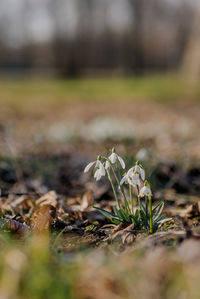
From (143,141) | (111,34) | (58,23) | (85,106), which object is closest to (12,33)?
(111,34)

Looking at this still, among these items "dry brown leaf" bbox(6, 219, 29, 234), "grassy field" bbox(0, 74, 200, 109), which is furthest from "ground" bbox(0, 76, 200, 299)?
"grassy field" bbox(0, 74, 200, 109)

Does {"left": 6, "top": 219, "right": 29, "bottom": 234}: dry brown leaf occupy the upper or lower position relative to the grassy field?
upper

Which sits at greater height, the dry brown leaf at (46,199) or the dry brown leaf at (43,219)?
the dry brown leaf at (43,219)

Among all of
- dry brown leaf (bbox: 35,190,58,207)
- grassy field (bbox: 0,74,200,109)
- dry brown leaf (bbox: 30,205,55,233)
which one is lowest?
grassy field (bbox: 0,74,200,109)

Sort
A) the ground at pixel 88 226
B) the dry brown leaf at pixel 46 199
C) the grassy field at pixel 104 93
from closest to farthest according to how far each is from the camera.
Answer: the ground at pixel 88 226, the dry brown leaf at pixel 46 199, the grassy field at pixel 104 93

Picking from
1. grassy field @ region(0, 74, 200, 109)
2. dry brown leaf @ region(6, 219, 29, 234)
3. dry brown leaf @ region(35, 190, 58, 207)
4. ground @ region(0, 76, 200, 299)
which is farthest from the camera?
grassy field @ region(0, 74, 200, 109)

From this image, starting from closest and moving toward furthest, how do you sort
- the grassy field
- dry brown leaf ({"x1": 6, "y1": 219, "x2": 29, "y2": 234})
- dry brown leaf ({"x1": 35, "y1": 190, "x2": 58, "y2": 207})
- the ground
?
the ground
dry brown leaf ({"x1": 6, "y1": 219, "x2": 29, "y2": 234})
dry brown leaf ({"x1": 35, "y1": 190, "x2": 58, "y2": 207})
the grassy field

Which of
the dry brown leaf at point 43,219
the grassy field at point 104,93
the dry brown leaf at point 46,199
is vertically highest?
the dry brown leaf at point 43,219

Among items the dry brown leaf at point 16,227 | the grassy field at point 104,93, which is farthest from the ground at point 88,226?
the grassy field at point 104,93

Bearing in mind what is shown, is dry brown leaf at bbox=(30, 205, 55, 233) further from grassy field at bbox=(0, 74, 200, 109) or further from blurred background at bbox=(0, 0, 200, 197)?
grassy field at bbox=(0, 74, 200, 109)

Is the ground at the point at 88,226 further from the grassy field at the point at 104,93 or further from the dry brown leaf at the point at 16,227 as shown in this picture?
the grassy field at the point at 104,93

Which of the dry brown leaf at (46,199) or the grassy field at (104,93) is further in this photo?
the grassy field at (104,93)

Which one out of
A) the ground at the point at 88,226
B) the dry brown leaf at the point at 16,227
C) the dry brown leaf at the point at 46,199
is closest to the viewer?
the ground at the point at 88,226
